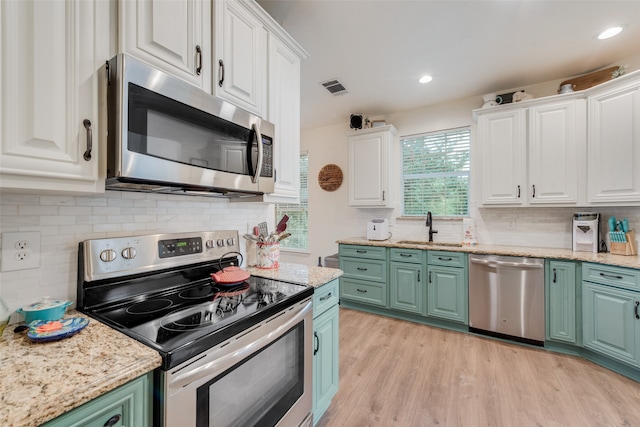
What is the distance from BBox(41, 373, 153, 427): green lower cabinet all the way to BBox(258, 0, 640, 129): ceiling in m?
2.18

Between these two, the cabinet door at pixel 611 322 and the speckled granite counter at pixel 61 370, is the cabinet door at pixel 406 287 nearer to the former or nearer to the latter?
the cabinet door at pixel 611 322

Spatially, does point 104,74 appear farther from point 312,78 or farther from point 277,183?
point 312,78

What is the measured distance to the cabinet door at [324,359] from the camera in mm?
1491

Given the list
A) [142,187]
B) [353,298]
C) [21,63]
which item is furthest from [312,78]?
[353,298]

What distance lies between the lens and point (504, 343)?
2.64m

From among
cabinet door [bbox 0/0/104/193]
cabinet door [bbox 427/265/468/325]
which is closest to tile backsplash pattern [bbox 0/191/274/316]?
cabinet door [bbox 0/0/104/193]

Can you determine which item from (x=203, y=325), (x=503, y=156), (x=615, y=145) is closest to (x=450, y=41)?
(x=503, y=156)

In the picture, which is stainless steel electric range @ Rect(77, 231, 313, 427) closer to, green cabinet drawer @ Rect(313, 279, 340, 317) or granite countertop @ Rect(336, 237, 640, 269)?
green cabinet drawer @ Rect(313, 279, 340, 317)

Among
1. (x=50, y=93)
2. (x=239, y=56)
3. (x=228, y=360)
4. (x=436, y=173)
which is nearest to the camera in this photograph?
(x=50, y=93)

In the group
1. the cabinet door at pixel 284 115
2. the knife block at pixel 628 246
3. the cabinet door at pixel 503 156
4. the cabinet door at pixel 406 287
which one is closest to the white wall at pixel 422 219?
the knife block at pixel 628 246

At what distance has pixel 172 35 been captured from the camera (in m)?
1.12

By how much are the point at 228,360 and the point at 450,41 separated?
2.72 metres

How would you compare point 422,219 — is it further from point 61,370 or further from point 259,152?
point 61,370

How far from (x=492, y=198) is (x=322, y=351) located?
252 centimetres
